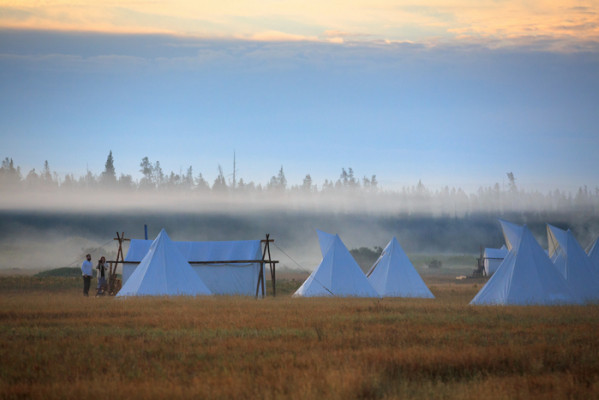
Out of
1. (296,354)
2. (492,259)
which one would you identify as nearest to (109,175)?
(492,259)

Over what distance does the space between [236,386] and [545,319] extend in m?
11.2

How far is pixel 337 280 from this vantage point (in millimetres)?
30844

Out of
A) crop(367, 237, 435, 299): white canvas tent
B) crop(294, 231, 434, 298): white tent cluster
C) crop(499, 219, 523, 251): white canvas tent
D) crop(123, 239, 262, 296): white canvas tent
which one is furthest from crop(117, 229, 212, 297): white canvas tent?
crop(499, 219, 523, 251): white canvas tent

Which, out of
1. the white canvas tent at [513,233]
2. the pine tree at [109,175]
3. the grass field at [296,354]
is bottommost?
the grass field at [296,354]

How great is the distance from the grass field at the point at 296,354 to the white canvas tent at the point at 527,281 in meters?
4.91

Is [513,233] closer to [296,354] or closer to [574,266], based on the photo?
[574,266]

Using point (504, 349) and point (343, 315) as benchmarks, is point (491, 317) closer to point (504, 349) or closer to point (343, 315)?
point (343, 315)

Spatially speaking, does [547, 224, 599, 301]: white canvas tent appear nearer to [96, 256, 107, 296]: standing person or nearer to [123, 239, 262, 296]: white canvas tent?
[123, 239, 262, 296]: white canvas tent

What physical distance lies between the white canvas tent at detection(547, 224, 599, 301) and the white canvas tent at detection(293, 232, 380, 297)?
26.2 ft

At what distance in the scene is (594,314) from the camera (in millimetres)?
19531

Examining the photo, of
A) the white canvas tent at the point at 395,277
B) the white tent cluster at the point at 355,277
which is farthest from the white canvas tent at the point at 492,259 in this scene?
the white tent cluster at the point at 355,277

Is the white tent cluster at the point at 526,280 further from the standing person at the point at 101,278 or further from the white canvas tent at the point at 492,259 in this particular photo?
the white canvas tent at the point at 492,259

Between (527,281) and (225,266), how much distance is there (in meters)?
14.7

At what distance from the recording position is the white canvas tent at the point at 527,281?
80.0ft
